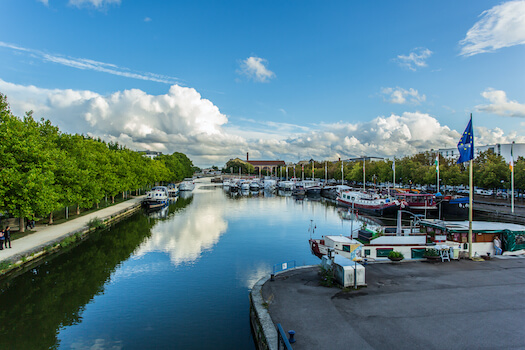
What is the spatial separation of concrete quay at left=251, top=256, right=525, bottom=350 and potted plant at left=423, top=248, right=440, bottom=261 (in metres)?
1.25

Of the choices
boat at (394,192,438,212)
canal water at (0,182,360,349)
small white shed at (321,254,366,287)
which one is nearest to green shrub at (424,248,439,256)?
small white shed at (321,254,366,287)

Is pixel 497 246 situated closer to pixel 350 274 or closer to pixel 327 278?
pixel 350 274

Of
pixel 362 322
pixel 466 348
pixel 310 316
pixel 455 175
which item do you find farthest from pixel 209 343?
pixel 455 175

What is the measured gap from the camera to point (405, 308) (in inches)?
515

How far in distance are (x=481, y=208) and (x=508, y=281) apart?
43451 millimetres

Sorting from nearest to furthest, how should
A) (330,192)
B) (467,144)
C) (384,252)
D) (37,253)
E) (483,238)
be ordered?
1. (467,144)
2. (384,252)
3. (483,238)
4. (37,253)
5. (330,192)

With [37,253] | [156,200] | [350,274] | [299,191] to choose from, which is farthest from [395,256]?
[299,191]

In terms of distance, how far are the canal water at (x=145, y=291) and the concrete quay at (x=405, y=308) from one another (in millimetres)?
2970

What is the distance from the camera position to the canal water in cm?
1440

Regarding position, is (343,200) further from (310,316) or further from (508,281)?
(310,316)

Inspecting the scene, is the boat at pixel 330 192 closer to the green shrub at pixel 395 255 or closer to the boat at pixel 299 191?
the boat at pixel 299 191

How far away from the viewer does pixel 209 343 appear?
13805 millimetres

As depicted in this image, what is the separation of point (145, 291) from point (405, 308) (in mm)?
14357

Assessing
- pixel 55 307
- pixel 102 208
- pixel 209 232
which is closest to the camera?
pixel 55 307
